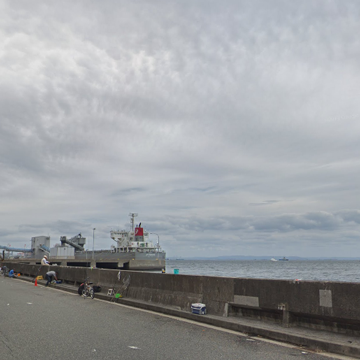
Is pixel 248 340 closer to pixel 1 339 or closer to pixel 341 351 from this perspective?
pixel 341 351

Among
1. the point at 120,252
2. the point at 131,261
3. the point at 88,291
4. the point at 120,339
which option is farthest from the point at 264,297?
the point at 120,252

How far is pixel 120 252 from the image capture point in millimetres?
93688

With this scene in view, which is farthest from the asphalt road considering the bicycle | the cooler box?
the bicycle

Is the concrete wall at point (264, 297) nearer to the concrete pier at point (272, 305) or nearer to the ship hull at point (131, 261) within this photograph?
the concrete pier at point (272, 305)

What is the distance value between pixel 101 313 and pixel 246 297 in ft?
14.6

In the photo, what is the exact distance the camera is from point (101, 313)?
10.9 meters

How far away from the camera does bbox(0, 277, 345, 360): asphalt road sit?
645 centimetres

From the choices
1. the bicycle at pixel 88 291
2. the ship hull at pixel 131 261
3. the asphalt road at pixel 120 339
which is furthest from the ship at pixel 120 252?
the asphalt road at pixel 120 339

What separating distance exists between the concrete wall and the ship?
72.9 m

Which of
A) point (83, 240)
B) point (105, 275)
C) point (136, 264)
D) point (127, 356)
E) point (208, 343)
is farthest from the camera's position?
point (83, 240)

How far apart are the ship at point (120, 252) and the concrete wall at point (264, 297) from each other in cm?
7290

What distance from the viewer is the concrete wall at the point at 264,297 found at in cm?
729

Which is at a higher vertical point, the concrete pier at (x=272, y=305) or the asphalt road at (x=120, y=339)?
the concrete pier at (x=272, y=305)

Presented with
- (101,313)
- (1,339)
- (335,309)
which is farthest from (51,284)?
(335,309)
